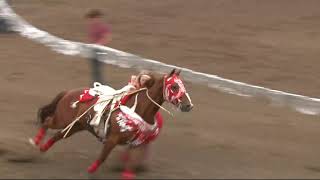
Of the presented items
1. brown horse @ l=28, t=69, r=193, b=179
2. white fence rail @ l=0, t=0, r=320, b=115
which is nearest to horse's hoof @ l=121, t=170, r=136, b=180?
brown horse @ l=28, t=69, r=193, b=179

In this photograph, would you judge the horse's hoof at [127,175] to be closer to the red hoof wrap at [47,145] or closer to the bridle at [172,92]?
the bridle at [172,92]

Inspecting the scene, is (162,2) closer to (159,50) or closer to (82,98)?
(159,50)

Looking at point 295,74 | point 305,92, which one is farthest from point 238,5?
point 305,92

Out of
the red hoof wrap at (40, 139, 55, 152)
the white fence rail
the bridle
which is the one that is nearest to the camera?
the bridle

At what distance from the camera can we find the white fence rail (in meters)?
11.5

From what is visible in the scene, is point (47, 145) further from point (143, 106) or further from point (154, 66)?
point (154, 66)

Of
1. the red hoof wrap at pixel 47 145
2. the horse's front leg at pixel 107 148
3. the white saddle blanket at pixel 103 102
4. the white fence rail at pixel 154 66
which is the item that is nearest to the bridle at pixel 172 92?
the white saddle blanket at pixel 103 102

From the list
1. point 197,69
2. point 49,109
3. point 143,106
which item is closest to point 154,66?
point 197,69

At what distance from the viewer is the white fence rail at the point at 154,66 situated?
11461mm

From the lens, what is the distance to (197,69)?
13.8 m

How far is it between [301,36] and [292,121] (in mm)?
6338

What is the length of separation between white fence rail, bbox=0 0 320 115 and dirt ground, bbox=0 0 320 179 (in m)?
0.27

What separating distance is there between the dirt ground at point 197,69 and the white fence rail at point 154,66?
27cm

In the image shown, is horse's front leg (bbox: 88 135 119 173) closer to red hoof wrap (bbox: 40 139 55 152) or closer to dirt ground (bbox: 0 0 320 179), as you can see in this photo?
dirt ground (bbox: 0 0 320 179)
